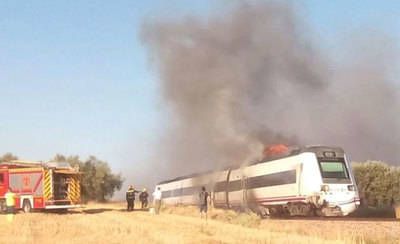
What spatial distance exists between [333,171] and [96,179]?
1849 inches

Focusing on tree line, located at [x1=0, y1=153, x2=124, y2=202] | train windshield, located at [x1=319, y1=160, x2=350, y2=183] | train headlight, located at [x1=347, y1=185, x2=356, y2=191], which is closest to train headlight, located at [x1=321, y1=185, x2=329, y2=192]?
train windshield, located at [x1=319, y1=160, x2=350, y2=183]

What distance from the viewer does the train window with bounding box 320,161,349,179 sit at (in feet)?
104

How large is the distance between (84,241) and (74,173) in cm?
2022

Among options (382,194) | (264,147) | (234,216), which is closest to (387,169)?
(382,194)

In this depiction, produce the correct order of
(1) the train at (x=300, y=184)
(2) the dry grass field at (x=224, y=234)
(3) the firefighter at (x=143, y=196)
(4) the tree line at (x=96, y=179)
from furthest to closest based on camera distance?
(4) the tree line at (x=96, y=179), (3) the firefighter at (x=143, y=196), (1) the train at (x=300, y=184), (2) the dry grass field at (x=224, y=234)

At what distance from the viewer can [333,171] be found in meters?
32.0

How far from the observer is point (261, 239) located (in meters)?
17.0

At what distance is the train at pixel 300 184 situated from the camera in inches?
1228

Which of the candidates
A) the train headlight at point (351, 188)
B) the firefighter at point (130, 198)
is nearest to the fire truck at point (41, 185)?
the firefighter at point (130, 198)

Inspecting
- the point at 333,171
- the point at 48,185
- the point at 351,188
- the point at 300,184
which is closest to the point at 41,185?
the point at 48,185

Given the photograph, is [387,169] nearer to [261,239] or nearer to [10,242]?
[261,239]

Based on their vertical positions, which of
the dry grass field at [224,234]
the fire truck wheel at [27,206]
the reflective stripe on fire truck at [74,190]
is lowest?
the dry grass field at [224,234]

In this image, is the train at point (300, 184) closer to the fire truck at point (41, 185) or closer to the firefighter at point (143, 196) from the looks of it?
the firefighter at point (143, 196)

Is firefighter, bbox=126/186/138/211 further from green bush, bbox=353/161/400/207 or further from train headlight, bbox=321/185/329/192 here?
green bush, bbox=353/161/400/207
